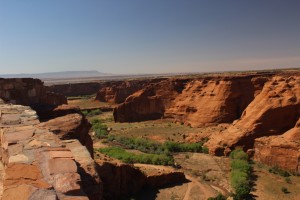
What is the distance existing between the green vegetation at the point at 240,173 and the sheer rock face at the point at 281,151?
1645 millimetres

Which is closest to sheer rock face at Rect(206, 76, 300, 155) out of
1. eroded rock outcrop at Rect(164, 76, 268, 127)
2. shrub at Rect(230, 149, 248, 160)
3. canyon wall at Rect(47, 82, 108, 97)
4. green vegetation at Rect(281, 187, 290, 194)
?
shrub at Rect(230, 149, 248, 160)

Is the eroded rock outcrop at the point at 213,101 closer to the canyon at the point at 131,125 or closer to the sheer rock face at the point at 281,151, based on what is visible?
the canyon at the point at 131,125

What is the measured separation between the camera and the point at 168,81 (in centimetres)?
5444

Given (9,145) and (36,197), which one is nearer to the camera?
(36,197)

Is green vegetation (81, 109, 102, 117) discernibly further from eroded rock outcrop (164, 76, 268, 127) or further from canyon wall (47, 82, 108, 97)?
canyon wall (47, 82, 108, 97)

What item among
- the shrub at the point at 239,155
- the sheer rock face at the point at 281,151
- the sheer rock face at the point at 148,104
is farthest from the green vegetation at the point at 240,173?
the sheer rock face at the point at 148,104

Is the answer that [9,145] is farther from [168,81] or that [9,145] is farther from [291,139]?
[168,81]

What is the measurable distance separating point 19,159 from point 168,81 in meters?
49.1

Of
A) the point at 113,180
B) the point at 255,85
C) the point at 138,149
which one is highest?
the point at 255,85

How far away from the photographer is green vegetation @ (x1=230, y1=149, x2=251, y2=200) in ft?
→ 71.2

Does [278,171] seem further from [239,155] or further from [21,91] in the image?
[21,91]

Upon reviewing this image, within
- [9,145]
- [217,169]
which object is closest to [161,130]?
[217,169]

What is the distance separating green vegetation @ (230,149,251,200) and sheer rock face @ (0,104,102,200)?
16712mm

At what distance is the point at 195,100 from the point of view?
48.9 meters
